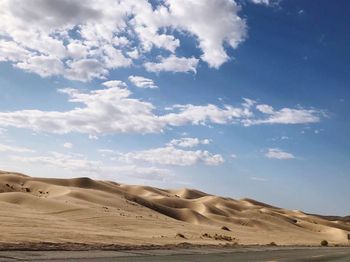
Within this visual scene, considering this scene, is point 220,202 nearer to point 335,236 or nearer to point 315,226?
point 315,226

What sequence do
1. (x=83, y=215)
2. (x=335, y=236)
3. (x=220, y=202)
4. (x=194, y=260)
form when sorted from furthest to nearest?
(x=220, y=202) → (x=335, y=236) → (x=83, y=215) → (x=194, y=260)

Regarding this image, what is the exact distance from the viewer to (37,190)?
108062 millimetres

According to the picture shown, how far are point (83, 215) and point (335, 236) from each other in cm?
7464

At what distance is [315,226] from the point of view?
Answer: 14825 cm

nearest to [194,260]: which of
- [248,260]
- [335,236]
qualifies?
[248,260]

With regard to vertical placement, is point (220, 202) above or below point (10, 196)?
above

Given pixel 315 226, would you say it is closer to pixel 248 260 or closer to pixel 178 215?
pixel 178 215

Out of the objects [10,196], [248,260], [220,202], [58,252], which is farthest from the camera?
[220,202]

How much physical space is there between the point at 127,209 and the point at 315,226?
71.5 meters

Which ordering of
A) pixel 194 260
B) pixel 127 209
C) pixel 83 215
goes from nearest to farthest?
pixel 194 260
pixel 83 215
pixel 127 209

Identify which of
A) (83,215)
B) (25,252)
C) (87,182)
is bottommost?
(25,252)

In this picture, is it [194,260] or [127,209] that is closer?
[194,260]

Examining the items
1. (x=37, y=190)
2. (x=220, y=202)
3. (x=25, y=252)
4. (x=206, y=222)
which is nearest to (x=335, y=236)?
(x=206, y=222)

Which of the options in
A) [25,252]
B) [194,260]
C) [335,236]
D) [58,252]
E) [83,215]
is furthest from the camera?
[335,236]
